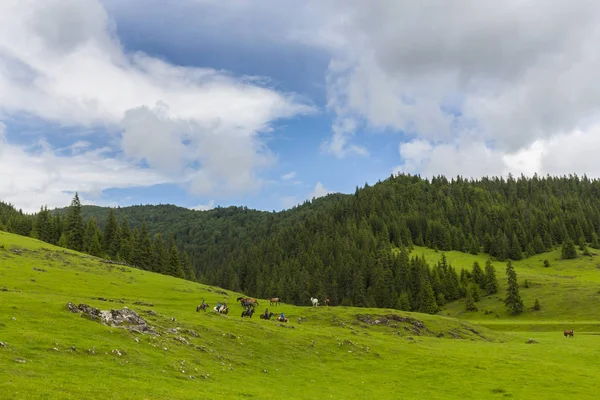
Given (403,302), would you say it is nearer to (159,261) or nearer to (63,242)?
(159,261)

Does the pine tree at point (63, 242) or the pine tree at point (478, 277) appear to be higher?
the pine tree at point (63, 242)

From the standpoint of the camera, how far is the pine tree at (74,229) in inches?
5591

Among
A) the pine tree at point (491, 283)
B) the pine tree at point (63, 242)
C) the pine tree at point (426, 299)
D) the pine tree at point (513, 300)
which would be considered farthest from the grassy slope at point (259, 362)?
the pine tree at point (491, 283)

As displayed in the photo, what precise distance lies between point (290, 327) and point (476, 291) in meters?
123

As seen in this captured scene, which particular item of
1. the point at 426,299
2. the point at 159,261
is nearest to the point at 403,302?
the point at 426,299

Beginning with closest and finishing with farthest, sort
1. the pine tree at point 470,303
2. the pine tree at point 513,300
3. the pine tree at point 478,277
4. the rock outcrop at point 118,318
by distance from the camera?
the rock outcrop at point 118,318
the pine tree at point 513,300
the pine tree at point 470,303
the pine tree at point 478,277

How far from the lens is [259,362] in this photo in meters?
35.6

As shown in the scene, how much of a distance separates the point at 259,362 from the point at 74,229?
135 m

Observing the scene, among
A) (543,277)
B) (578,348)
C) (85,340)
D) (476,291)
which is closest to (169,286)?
(85,340)

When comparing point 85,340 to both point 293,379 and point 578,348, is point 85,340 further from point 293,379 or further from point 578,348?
point 578,348

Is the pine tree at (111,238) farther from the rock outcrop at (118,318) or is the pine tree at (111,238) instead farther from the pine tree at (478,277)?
the pine tree at (478,277)

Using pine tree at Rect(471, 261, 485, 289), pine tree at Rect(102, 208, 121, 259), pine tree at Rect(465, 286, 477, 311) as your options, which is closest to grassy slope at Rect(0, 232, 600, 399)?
pine tree at Rect(465, 286, 477, 311)

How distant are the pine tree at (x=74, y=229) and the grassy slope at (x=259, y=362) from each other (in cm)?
8953

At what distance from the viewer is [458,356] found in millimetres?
45406
